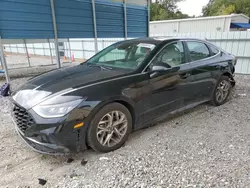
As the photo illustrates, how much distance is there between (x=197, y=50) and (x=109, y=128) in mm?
2398

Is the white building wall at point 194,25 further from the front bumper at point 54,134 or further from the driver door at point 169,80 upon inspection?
the front bumper at point 54,134

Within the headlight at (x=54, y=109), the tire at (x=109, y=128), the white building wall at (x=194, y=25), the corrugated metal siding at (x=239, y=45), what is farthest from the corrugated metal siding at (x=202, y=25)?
the headlight at (x=54, y=109)

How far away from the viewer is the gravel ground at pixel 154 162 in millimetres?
2025

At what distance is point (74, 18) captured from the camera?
6.07m

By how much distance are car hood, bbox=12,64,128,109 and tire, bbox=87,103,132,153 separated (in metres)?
0.44

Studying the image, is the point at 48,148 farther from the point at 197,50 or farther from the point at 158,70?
the point at 197,50

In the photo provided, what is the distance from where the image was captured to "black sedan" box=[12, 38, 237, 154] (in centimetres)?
213

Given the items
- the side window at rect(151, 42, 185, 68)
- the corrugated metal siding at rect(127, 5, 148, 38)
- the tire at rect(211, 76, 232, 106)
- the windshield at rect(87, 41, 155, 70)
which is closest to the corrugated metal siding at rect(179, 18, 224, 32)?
the corrugated metal siding at rect(127, 5, 148, 38)

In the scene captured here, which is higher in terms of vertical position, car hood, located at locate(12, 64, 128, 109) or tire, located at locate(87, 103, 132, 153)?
car hood, located at locate(12, 64, 128, 109)

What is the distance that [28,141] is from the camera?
2.23 m

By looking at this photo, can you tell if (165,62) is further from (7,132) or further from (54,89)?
(7,132)

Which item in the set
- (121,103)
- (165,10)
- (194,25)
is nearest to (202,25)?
(194,25)

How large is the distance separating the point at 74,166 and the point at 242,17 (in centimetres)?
2342

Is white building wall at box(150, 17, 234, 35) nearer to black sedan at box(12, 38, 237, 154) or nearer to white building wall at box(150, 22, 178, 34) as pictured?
white building wall at box(150, 22, 178, 34)
